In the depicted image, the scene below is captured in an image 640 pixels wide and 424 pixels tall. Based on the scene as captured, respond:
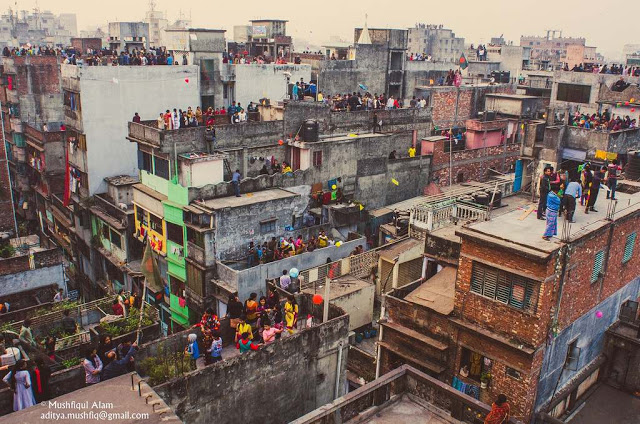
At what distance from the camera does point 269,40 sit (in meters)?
67.4

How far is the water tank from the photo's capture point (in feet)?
109

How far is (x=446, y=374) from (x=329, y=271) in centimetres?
1019

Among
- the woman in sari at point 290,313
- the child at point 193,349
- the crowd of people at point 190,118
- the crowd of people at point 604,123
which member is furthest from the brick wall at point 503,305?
the crowd of people at point 604,123

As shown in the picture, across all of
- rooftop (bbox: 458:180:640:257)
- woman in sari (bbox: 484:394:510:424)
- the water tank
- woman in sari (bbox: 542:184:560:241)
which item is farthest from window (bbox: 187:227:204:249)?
the water tank

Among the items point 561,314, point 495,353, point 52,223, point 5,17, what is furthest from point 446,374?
point 5,17

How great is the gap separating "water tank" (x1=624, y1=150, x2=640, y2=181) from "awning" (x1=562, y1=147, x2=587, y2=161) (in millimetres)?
2516

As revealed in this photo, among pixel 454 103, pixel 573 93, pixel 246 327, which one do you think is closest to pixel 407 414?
pixel 246 327

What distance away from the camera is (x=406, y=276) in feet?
91.2

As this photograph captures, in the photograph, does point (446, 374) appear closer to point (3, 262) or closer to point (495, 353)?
point (495, 353)

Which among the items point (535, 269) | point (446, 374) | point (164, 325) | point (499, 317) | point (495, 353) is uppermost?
point (535, 269)

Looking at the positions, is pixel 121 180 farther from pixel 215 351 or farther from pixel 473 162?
pixel 473 162

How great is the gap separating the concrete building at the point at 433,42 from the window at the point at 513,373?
10231 cm

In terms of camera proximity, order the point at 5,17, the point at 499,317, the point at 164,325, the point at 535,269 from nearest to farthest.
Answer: the point at 535,269, the point at 499,317, the point at 164,325, the point at 5,17

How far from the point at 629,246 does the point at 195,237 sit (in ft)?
61.8
